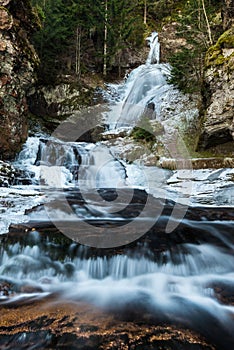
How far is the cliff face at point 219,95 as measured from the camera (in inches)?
296

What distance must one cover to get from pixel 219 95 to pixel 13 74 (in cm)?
662

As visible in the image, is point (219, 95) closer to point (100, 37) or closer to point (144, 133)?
point (144, 133)

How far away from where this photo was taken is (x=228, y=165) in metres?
7.07

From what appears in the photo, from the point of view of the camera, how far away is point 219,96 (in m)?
7.80

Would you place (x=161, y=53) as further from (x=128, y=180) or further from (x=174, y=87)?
(x=128, y=180)

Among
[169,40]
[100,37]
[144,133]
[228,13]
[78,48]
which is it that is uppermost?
[169,40]

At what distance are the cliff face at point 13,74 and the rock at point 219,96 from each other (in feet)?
20.1

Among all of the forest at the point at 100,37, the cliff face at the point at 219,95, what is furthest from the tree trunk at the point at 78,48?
the cliff face at the point at 219,95

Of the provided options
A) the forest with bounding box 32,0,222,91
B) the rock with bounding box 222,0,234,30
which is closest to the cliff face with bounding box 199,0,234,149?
the rock with bounding box 222,0,234,30

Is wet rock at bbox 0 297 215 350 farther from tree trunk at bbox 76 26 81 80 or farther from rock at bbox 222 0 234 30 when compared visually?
tree trunk at bbox 76 26 81 80

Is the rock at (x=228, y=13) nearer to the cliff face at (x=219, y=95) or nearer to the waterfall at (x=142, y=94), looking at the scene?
the cliff face at (x=219, y=95)

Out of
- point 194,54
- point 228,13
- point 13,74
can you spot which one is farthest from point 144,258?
point 228,13

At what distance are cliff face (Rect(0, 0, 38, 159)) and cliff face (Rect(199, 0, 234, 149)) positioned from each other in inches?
241

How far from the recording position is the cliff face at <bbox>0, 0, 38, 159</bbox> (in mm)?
7941
